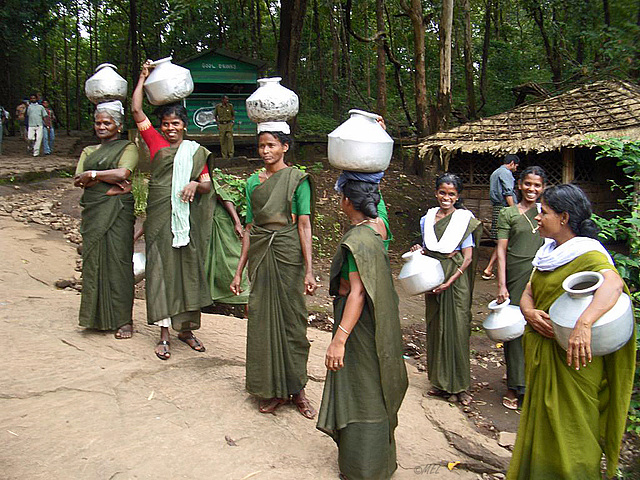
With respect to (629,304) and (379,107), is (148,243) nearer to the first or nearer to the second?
(629,304)

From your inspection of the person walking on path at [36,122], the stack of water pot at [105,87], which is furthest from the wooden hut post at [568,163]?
the person walking on path at [36,122]

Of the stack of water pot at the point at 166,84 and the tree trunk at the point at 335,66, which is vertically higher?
the tree trunk at the point at 335,66

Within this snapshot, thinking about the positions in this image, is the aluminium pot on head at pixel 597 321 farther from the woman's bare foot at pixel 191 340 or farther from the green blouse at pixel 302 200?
the woman's bare foot at pixel 191 340

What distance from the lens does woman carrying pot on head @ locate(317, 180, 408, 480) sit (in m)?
3.09

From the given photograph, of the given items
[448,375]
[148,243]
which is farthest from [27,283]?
[448,375]

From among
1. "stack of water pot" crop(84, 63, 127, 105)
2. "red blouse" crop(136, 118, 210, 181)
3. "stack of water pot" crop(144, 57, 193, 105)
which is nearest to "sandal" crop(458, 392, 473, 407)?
"red blouse" crop(136, 118, 210, 181)

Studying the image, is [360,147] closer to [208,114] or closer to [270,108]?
[270,108]

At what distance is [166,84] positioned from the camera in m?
4.34

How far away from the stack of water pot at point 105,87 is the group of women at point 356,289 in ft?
0.27

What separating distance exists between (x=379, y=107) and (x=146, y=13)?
12.7 meters

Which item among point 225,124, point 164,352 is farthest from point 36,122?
point 164,352

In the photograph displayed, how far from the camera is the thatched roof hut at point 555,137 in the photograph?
34.9 feet

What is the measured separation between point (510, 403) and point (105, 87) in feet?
13.4

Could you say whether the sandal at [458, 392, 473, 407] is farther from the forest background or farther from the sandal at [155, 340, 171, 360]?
the forest background
